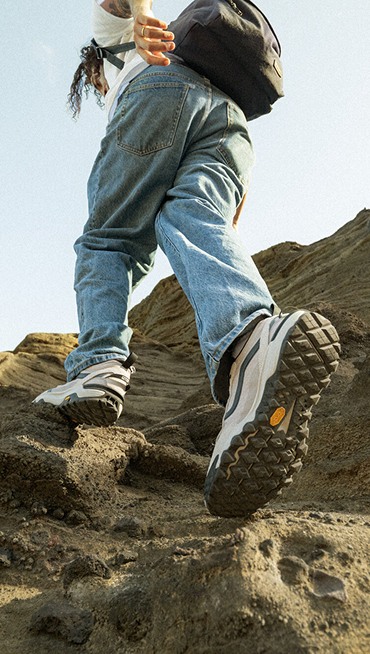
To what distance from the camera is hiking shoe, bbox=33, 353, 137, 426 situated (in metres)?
1.89

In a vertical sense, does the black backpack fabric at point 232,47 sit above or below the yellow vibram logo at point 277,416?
above

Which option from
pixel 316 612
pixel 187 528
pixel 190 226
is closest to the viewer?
pixel 316 612

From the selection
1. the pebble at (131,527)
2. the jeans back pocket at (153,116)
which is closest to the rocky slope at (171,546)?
the pebble at (131,527)

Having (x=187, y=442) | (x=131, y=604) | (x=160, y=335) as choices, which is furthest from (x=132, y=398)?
(x=160, y=335)

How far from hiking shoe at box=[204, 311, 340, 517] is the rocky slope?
88 mm

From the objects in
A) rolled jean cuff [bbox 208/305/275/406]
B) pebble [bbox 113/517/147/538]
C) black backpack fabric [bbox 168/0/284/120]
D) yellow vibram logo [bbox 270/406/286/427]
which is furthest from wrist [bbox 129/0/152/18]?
pebble [bbox 113/517/147/538]

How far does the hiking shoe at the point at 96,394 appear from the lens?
1.89 meters

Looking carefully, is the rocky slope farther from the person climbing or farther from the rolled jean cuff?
the rolled jean cuff

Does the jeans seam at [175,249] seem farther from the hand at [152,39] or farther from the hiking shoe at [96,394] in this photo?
the hand at [152,39]

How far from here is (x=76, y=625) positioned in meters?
1.20

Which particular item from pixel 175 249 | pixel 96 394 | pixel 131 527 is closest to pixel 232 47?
pixel 175 249

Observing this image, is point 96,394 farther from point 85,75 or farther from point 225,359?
point 85,75

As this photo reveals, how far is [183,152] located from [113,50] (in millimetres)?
541

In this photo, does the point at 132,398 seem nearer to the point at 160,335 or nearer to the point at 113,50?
the point at 113,50
